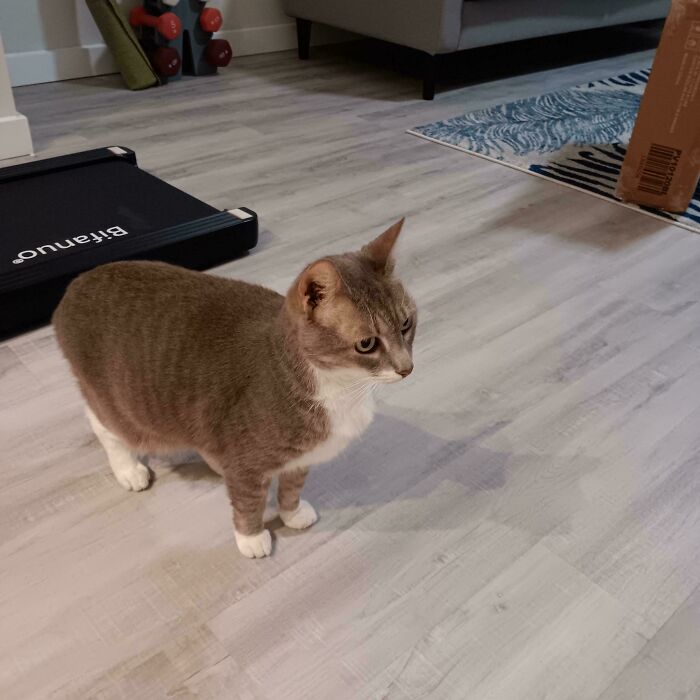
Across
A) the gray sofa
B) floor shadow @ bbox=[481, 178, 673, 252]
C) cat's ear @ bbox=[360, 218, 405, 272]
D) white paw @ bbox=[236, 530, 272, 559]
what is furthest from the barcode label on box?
white paw @ bbox=[236, 530, 272, 559]

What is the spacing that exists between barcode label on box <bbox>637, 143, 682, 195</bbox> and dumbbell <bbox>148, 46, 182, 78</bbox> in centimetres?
229

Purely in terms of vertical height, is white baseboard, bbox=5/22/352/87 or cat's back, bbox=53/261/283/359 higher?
cat's back, bbox=53/261/283/359

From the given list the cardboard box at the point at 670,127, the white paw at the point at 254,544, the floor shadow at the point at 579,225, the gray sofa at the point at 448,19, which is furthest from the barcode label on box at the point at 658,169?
the white paw at the point at 254,544

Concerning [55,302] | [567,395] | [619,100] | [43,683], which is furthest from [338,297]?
[619,100]

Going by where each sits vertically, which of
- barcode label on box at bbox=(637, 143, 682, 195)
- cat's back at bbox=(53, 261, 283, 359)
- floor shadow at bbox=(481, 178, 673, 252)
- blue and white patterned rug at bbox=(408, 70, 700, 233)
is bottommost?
floor shadow at bbox=(481, 178, 673, 252)

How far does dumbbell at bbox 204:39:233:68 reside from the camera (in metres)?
3.46

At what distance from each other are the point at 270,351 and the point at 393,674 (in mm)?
521

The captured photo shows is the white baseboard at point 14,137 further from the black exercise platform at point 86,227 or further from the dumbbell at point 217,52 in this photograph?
the dumbbell at point 217,52

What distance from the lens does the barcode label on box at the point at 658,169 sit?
7.55ft

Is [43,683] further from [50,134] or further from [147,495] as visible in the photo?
[50,134]

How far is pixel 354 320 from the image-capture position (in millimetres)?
903

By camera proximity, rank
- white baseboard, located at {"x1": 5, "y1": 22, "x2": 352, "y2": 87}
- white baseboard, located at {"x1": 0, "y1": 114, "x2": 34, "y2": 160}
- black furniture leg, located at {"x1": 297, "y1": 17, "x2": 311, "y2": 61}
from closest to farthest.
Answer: white baseboard, located at {"x1": 0, "y1": 114, "x2": 34, "y2": 160}
white baseboard, located at {"x1": 5, "y1": 22, "x2": 352, "y2": 87}
black furniture leg, located at {"x1": 297, "y1": 17, "x2": 311, "y2": 61}

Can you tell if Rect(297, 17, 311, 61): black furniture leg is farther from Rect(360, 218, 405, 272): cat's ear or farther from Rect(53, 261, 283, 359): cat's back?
Rect(360, 218, 405, 272): cat's ear

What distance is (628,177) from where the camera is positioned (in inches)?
95.5
